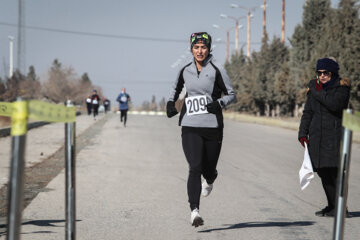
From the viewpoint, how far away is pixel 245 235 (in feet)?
18.7

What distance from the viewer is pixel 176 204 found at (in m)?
7.38

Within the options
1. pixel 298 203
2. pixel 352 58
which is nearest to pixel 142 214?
pixel 298 203

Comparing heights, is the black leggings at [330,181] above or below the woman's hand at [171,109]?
below

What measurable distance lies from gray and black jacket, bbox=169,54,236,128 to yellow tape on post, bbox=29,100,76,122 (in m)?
2.02

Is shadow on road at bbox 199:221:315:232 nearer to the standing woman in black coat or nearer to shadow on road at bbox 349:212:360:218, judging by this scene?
the standing woman in black coat

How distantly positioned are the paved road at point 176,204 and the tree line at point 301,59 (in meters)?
17.7

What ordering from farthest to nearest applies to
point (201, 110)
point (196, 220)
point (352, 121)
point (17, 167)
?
point (201, 110)
point (196, 220)
point (352, 121)
point (17, 167)

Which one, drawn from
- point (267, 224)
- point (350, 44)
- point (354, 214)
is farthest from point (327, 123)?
point (350, 44)

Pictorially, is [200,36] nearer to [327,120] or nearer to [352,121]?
[327,120]

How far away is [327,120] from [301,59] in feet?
123

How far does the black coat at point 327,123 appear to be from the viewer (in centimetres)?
651

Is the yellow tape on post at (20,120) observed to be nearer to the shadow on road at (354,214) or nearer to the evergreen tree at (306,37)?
the shadow on road at (354,214)

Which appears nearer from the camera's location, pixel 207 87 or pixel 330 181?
pixel 207 87

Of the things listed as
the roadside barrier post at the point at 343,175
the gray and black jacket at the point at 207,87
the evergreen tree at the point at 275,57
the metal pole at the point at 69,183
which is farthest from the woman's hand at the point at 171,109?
the evergreen tree at the point at 275,57
